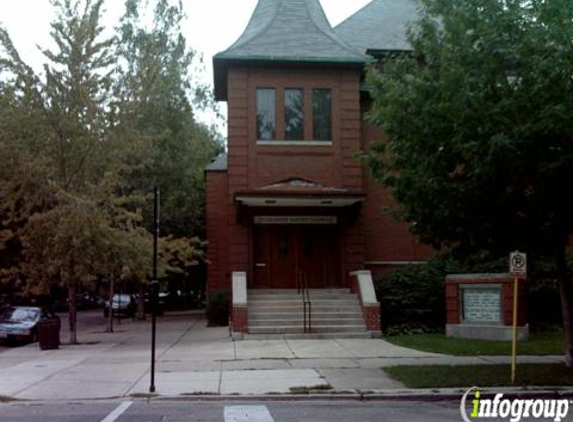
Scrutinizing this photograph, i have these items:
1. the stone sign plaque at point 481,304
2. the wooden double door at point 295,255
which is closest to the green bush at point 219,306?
the wooden double door at point 295,255

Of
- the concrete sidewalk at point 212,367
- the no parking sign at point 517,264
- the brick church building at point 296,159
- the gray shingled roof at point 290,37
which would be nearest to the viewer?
the concrete sidewalk at point 212,367

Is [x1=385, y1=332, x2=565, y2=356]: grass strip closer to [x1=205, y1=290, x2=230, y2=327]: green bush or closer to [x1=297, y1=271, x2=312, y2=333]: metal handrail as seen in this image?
[x1=297, y1=271, x2=312, y2=333]: metal handrail

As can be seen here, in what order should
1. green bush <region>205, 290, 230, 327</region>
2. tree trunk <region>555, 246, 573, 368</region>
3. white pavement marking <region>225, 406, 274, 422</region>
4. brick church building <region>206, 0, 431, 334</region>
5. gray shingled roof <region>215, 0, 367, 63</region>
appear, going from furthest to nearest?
green bush <region>205, 290, 230, 327</region>
gray shingled roof <region>215, 0, 367, 63</region>
brick church building <region>206, 0, 431, 334</region>
tree trunk <region>555, 246, 573, 368</region>
white pavement marking <region>225, 406, 274, 422</region>

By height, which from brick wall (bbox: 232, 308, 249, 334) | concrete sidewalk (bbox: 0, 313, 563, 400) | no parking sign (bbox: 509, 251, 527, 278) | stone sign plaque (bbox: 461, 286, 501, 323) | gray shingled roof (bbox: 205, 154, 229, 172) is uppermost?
gray shingled roof (bbox: 205, 154, 229, 172)

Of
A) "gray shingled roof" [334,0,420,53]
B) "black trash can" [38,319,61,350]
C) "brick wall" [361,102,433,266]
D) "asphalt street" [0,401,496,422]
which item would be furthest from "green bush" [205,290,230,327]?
"asphalt street" [0,401,496,422]

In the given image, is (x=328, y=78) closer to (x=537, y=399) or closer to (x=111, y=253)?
(x=111, y=253)

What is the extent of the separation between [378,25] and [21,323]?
17608mm

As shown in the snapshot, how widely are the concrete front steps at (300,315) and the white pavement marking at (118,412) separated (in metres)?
9.72

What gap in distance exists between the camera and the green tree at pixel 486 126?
1152 cm

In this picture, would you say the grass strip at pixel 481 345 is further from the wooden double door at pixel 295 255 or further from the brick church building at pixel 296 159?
the brick church building at pixel 296 159

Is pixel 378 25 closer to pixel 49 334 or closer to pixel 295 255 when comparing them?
pixel 295 255

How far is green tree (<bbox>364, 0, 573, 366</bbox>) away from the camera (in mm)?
11523

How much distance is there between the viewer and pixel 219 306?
27.0 metres

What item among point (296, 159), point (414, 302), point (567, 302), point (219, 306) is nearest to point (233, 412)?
point (567, 302)
